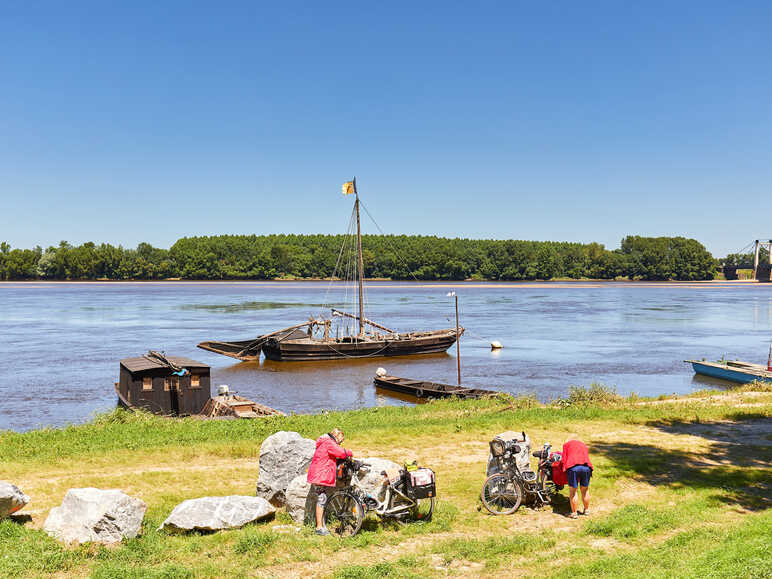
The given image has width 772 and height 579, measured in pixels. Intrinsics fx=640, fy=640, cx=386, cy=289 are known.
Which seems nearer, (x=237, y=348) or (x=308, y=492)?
(x=308, y=492)

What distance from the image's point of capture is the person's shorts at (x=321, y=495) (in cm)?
1112

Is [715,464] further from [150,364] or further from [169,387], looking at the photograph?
[150,364]

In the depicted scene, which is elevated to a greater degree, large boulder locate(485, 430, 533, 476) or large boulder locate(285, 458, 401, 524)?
large boulder locate(485, 430, 533, 476)

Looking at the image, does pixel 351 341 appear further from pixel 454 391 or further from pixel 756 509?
pixel 756 509

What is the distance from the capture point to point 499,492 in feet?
40.4

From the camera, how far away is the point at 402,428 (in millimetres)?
20547

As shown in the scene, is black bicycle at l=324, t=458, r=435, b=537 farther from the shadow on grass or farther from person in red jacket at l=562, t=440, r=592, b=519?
the shadow on grass

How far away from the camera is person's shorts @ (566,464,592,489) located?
11.9 m

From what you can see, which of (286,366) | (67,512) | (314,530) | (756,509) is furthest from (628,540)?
(286,366)

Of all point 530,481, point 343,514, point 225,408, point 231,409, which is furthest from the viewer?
point 225,408

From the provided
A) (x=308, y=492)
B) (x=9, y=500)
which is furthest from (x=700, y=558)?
(x=9, y=500)

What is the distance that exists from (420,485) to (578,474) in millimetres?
3054

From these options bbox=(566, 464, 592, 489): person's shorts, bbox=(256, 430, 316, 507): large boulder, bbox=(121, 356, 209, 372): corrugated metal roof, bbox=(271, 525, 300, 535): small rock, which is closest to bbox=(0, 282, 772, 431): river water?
bbox=(121, 356, 209, 372): corrugated metal roof

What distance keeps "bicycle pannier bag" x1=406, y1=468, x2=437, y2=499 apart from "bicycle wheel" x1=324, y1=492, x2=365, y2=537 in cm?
94
